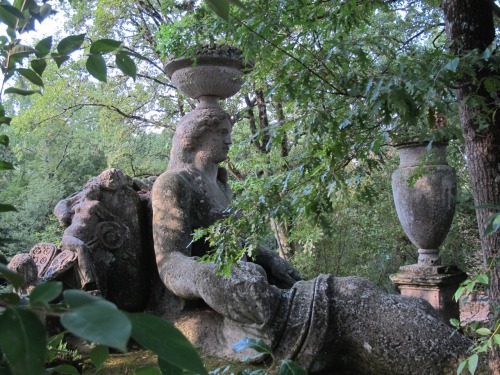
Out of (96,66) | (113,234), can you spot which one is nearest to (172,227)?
(113,234)

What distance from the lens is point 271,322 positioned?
2684mm

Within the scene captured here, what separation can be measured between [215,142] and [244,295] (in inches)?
54.0

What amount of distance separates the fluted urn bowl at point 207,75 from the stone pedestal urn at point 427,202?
7.46 feet

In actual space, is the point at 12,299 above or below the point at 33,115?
below

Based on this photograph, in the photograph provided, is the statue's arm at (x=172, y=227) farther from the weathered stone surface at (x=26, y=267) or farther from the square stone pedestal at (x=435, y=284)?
the square stone pedestal at (x=435, y=284)

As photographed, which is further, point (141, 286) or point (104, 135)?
point (104, 135)

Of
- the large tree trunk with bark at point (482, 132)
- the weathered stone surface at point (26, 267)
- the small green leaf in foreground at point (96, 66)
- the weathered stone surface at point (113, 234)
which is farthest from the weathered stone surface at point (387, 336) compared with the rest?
the small green leaf in foreground at point (96, 66)

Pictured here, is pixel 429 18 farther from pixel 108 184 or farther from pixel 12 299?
pixel 12 299

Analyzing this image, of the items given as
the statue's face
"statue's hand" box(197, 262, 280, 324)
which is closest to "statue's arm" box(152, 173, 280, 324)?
"statue's hand" box(197, 262, 280, 324)

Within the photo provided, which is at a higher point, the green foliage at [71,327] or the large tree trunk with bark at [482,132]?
the large tree trunk with bark at [482,132]

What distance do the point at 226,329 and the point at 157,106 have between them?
390 inches

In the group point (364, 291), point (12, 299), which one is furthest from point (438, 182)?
point (12, 299)

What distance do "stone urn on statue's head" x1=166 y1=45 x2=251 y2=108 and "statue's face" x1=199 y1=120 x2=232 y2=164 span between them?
0.23 meters

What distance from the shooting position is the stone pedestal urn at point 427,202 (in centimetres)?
521
